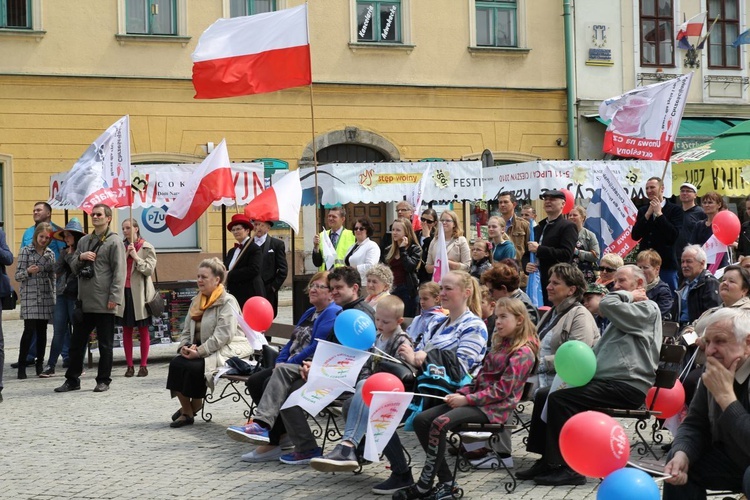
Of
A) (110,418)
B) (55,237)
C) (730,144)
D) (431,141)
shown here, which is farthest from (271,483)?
(431,141)

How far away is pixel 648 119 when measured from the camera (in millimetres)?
13438

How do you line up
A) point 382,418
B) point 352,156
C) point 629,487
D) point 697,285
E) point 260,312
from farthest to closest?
point 352,156
point 260,312
point 697,285
point 382,418
point 629,487

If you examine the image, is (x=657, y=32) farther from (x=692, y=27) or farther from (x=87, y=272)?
(x=87, y=272)

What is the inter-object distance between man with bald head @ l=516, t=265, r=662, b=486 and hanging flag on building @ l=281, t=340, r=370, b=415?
4.41ft

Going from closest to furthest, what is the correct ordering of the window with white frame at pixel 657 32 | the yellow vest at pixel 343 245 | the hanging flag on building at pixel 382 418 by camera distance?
the hanging flag on building at pixel 382 418 < the yellow vest at pixel 343 245 < the window with white frame at pixel 657 32

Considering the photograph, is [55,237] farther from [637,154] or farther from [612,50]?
[612,50]

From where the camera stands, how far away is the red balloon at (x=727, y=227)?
11.5 meters

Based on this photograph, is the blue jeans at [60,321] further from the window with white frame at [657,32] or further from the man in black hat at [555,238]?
the window with white frame at [657,32]

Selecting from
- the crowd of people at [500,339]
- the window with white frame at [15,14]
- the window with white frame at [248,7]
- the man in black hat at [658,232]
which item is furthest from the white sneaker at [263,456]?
the window with white frame at [248,7]

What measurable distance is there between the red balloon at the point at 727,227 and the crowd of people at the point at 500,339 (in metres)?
0.30

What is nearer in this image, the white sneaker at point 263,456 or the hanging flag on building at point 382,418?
the hanging flag on building at point 382,418

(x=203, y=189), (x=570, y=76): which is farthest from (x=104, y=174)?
(x=570, y=76)

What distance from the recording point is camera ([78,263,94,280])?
39.4 feet

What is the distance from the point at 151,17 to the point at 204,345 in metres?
15.4
